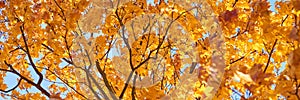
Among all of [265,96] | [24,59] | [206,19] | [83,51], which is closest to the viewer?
[265,96]

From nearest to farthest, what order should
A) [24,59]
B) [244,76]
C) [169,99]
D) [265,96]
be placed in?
[244,76], [265,96], [169,99], [24,59]

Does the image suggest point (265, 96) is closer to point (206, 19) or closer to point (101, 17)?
point (206, 19)

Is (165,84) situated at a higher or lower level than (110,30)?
lower

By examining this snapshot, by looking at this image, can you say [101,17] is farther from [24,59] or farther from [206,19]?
[24,59]

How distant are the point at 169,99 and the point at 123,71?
3.44ft

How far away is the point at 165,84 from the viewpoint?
5293 mm

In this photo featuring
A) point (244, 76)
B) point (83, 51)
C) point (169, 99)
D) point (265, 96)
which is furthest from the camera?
point (83, 51)

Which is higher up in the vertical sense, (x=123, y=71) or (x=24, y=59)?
(x=24, y=59)

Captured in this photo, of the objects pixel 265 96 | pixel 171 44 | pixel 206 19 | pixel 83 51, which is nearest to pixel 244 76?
pixel 265 96

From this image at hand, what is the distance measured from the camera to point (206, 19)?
486 cm

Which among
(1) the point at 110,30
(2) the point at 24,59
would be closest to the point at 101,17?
(1) the point at 110,30

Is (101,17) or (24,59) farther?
(24,59)

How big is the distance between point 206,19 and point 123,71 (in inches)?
57.4

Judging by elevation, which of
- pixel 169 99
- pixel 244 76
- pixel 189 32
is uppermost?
pixel 189 32
